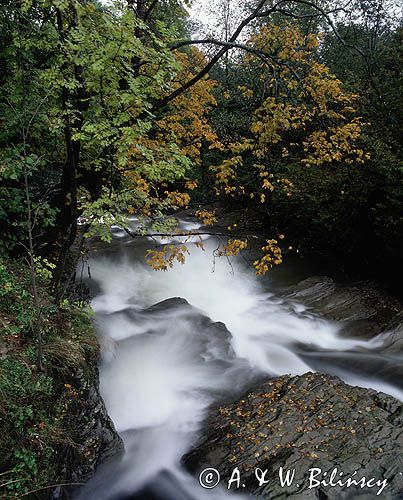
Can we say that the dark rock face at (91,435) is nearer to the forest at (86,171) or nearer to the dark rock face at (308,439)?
the forest at (86,171)

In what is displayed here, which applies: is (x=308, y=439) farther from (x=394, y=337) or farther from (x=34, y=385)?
(x=394, y=337)

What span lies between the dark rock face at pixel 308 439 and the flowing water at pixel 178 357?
1.43 ft

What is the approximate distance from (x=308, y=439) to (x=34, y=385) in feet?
11.5

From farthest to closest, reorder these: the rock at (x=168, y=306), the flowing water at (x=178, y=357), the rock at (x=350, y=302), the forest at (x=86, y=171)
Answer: the rock at (x=350, y=302) → the rock at (x=168, y=306) → the flowing water at (x=178, y=357) → the forest at (x=86, y=171)

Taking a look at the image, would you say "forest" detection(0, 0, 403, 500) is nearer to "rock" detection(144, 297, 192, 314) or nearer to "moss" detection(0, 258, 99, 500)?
"moss" detection(0, 258, 99, 500)

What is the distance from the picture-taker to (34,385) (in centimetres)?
412

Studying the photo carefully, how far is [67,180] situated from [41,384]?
335 cm

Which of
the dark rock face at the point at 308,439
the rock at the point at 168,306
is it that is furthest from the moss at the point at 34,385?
the rock at the point at 168,306

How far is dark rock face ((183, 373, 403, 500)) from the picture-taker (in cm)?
449

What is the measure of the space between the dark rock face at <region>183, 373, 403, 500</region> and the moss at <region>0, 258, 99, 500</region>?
211cm

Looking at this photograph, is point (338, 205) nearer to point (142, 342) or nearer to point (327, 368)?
point (327, 368)

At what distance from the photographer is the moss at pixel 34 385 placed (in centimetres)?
360

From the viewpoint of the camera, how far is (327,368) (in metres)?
7.94

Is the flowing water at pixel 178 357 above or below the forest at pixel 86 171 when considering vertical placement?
below
